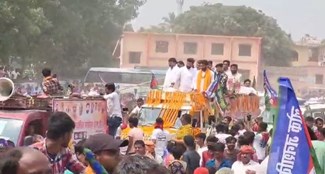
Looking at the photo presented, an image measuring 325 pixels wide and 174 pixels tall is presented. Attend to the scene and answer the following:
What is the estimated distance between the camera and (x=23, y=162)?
137 inches

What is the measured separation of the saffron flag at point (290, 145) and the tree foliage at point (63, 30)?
1018 inches

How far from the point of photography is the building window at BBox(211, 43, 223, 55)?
62750 mm

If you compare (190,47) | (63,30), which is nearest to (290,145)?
(63,30)

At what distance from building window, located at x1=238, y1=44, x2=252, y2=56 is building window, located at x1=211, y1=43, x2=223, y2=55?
1.52 m

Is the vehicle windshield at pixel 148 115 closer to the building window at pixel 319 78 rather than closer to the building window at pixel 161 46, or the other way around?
the building window at pixel 161 46

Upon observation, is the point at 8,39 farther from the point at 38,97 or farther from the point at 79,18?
the point at 38,97

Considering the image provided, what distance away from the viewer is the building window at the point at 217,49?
6275 centimetres

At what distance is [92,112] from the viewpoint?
10875 millimetres

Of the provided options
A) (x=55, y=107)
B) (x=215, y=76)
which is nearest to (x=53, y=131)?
(x=55, y=107)

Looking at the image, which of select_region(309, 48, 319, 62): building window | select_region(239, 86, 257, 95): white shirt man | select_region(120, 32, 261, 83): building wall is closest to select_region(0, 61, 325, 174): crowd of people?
select_region(239, 86, 257, 95): white shirt man

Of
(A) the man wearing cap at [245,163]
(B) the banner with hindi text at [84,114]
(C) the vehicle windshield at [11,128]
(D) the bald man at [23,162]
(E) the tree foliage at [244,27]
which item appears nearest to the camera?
(D) the bald man at [23,162]

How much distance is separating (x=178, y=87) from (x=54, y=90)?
6.43 metres

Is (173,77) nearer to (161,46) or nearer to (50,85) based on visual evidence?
(50,85)

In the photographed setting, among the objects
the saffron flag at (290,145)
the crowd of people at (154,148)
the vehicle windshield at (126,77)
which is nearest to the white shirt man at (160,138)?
the crowd of people at (154,148)
